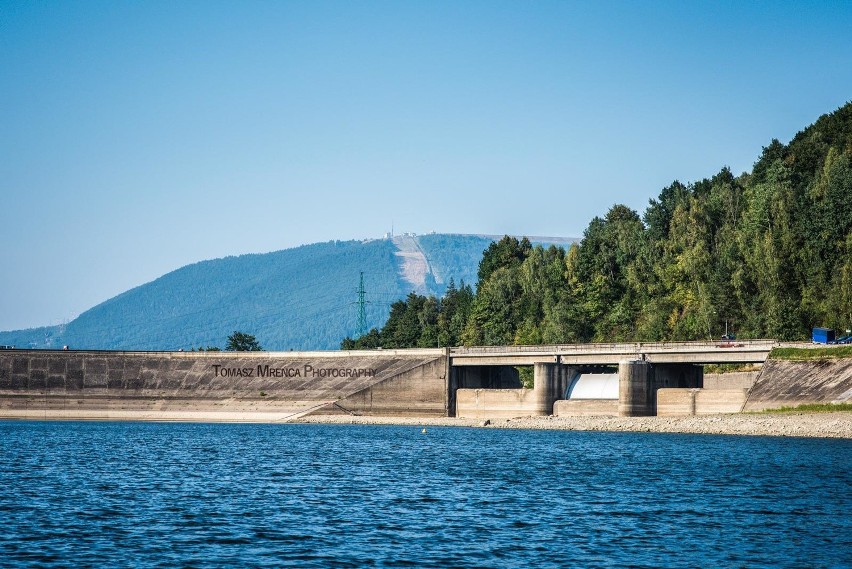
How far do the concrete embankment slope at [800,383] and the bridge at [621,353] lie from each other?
5.52 m

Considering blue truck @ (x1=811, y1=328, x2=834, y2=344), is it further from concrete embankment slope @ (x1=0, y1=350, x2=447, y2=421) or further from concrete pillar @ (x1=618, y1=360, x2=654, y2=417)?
concrete embankment slope @ (x1=0, y1=350, x2=447, y2=421)

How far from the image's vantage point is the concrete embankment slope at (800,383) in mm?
106125

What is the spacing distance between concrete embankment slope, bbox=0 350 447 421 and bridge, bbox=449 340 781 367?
6.01 meters

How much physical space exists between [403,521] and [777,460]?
3702 centimetres

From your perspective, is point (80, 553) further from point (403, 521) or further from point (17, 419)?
point (17, 419)

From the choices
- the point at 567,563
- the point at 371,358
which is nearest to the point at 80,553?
the point at 567,563

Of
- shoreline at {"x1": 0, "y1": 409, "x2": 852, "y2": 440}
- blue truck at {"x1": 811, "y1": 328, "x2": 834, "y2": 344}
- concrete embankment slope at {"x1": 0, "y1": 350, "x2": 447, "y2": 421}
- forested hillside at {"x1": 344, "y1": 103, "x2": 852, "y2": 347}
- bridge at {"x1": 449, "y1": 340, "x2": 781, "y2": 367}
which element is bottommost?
shoreline at {"x1": 0, "y1": 409, "x2": 852, "y2": 440}

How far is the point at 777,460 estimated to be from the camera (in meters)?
78.8

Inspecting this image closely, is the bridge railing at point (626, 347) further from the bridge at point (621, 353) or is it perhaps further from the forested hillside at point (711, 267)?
the forested hillside at point (711, 267)

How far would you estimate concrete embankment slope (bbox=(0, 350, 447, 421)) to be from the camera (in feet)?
474

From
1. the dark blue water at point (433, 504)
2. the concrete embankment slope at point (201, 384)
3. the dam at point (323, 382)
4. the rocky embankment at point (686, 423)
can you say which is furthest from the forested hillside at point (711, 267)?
the dark blue water at point (433, 504)

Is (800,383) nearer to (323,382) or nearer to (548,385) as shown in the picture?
(548,385)

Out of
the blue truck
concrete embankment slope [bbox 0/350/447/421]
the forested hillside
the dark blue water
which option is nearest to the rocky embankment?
the dark blue water

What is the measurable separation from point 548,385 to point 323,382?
3093 cm
